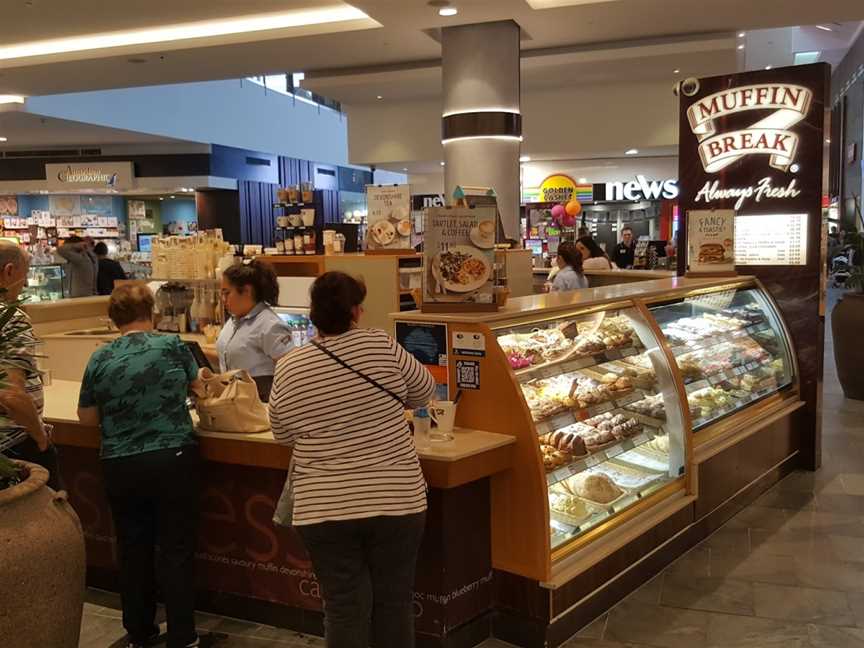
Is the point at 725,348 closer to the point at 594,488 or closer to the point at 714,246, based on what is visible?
the point at 714,246

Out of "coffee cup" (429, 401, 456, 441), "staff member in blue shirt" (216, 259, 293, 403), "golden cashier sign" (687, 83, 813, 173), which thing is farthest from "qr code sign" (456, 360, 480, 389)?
"golden cashier sign" (687, 83, 813, 173)

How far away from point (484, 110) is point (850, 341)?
4.43 meters

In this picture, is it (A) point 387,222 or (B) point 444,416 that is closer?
(B) point 444,416

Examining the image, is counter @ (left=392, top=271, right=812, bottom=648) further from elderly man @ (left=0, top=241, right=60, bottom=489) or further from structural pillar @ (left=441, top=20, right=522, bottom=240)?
structural pillar @ (left=441, top=20, right=522, bottom=240)

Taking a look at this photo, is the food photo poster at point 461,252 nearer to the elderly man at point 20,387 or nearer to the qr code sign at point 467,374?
the qr code sign at point 467,374

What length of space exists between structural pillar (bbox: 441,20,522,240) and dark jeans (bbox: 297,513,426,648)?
20.7 ft

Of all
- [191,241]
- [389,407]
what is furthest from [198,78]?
[389,407]

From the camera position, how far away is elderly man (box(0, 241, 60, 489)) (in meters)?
2.53

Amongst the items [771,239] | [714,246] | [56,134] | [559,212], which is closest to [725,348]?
[714,246]

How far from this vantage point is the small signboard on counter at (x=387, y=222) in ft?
20.0

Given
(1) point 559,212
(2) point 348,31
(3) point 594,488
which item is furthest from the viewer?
(1) point 559,212

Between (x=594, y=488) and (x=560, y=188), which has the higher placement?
(x=560, y=188)

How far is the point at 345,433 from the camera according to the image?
2.54 m

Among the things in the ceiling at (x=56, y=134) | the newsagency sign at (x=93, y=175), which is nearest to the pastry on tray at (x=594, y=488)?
the ceiling at (x=56, y=134)
